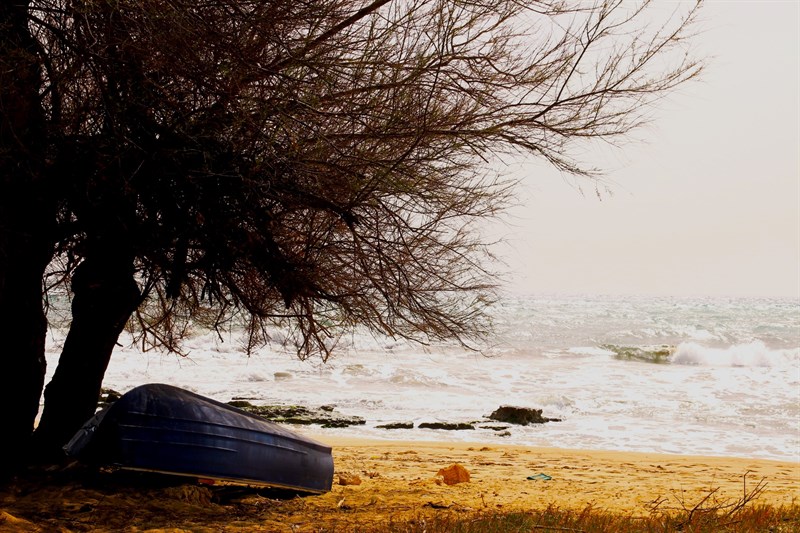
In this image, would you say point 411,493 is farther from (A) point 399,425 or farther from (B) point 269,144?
(A) point 399,425

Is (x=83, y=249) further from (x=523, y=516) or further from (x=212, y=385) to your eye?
(x=212, y=385)

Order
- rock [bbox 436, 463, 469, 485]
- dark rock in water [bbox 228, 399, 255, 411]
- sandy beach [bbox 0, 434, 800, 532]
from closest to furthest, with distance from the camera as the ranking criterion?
sandy beach [bbox 0, 434, 800, 532]
rock [bbox 436, 463, 469, 485]
dark rock in water [bbox 228, 399, 255, 411]

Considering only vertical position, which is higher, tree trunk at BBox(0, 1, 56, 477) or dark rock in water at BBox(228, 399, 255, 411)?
tree trunk at BBox(0, 1, 56, 477)

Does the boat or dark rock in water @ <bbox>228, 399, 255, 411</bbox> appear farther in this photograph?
dark rock in water @ <bbox>228, 399, 255, 411</bbox>

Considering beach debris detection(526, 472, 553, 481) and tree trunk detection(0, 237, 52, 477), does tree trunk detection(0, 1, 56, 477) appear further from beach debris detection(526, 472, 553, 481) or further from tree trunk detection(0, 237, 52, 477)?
beach debris detection(526, 472, 553, 481)

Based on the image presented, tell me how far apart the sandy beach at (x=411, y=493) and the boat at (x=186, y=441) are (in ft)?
1.10

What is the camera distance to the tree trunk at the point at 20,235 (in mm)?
5781

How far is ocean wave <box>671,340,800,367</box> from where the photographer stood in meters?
36.6

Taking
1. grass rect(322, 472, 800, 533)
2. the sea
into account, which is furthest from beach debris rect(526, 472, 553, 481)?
grass rect(322, 472, 800, 533)

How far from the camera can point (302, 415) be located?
18.0m

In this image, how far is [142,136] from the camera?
5.92 meters

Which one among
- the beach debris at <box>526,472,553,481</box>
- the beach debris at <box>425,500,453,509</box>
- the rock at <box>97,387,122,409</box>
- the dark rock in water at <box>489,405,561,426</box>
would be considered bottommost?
the beach debris at <box>425,500,453,509</box>

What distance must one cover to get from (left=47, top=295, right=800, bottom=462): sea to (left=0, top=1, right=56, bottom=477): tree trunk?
266 cm

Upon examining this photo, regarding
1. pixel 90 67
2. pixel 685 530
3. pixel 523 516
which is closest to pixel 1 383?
pixel 90 67
